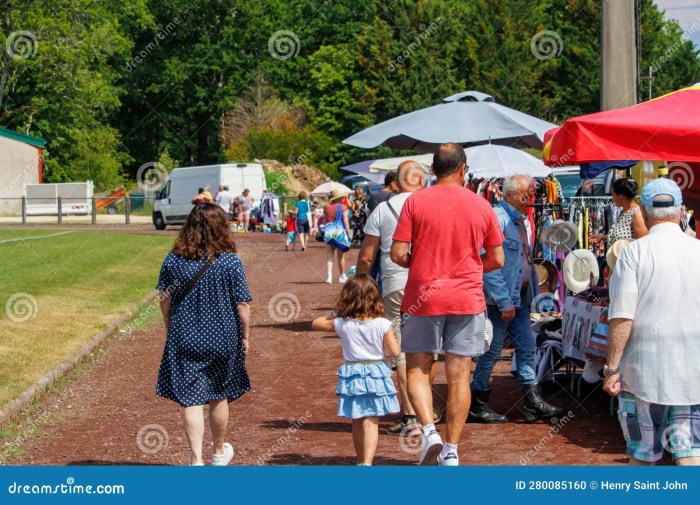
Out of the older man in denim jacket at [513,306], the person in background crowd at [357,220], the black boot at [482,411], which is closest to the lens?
the older man in denim jacket at [513,306]

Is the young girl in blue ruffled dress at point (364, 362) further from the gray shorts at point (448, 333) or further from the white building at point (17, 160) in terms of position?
the white building at point (17, 160)

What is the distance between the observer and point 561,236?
37.2 feet

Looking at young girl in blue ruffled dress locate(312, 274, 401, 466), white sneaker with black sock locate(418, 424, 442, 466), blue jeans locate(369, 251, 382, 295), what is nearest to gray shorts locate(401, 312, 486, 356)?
young girl in blue ruffled dress locate(312, 274, 401, 466)

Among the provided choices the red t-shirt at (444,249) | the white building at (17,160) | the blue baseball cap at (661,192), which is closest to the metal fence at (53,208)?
the white building at (17,160)

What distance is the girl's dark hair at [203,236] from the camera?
6.91 metres

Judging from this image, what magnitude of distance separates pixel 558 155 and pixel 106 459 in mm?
4012

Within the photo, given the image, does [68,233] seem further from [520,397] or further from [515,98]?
[515,98]

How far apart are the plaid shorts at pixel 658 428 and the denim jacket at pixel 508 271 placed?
291 centimetres

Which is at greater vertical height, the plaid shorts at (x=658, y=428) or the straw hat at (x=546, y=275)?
the straw hat at (x=546, y=275)

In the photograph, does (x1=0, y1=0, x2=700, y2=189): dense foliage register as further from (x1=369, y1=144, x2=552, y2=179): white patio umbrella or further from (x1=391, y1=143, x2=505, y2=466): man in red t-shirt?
(x1=391, y1=143, x2=505, y2=466): man in red t-shirt

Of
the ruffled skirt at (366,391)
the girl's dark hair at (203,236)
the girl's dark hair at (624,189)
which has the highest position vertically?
the girl's dark hair at (624,189)

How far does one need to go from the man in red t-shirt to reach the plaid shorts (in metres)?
1.57

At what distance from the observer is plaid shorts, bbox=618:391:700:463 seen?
554 cm

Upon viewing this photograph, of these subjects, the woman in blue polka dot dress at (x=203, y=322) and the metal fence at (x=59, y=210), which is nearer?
the woman in blue polka dot dress at (x=203, y=322)
